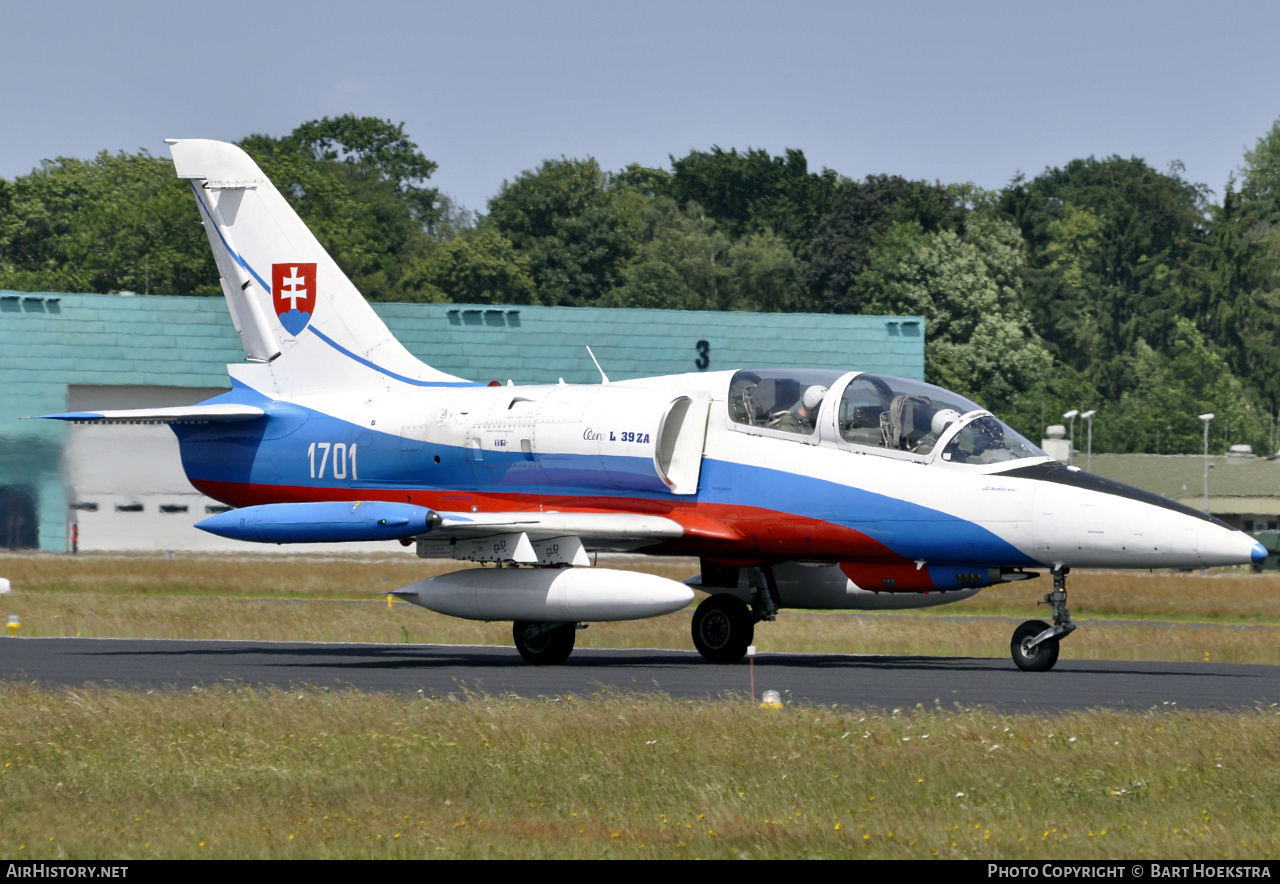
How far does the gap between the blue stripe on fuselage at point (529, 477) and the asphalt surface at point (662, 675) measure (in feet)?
4.85

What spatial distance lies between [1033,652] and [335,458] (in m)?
9.26

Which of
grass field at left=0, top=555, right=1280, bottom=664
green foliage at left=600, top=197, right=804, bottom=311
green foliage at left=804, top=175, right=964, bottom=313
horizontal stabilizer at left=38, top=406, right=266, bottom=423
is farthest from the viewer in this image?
green foliage at left=804, top=175, right=964, bottom=313

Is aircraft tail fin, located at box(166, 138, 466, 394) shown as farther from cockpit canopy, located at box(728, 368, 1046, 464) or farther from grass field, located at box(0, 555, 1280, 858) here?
grass field, located at box(0, 555, 1280, 858)

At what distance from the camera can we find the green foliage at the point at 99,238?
84125 mm

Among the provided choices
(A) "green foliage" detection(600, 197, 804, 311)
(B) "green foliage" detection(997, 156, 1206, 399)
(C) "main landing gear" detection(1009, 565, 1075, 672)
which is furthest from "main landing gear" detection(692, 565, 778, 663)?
(B) "green foliage" detection(997, 156, 1206, 399)

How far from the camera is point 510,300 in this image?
296 feet

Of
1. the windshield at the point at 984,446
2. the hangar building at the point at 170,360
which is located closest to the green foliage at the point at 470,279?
the hangar building at the point at 170,360

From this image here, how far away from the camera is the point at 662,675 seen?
58.7ft

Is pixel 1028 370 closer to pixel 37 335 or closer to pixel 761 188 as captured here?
pixel 761 188

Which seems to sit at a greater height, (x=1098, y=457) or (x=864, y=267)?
(x=864, y=267)

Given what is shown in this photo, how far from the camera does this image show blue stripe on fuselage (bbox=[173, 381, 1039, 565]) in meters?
18.0

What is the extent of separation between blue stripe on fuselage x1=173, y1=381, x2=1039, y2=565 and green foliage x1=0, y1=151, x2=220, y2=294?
58300 mm
